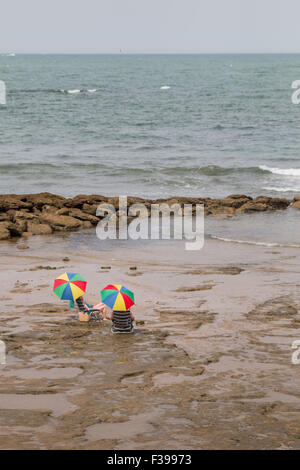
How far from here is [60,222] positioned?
1920cm

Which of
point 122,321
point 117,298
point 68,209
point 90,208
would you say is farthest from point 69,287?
point 90,208

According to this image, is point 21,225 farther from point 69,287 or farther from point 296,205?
point 296,205

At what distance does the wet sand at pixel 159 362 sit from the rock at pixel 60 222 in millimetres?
3907

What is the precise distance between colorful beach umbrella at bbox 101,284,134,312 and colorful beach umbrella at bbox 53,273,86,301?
612 millimetres

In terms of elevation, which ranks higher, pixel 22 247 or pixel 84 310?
pixel 84 310

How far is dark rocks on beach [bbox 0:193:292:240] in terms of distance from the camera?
1877 centimetres

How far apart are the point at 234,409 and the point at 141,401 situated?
107 cm

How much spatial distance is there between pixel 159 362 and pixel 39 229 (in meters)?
10.3

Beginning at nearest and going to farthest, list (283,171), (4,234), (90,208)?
1. (4,234)
2. (90,208)
3. (283,171)

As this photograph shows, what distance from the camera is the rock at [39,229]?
18.6 meters

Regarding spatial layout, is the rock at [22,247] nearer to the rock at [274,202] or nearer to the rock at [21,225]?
the rock at [21,225]

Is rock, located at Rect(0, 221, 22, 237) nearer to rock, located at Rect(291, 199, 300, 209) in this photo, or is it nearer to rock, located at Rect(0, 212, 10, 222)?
rock, located at Rect(0, 212, 10, 222)
